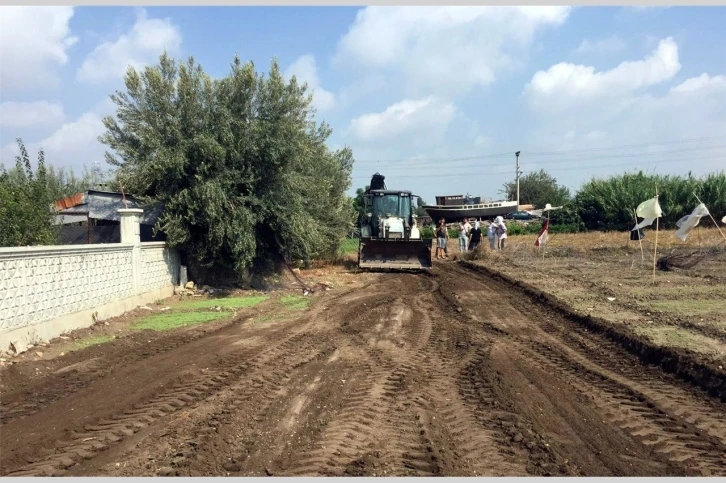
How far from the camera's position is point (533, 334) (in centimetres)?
1025

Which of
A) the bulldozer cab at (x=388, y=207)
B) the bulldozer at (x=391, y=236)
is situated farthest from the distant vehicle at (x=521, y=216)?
the bulldozer cab at (x=388, y=207)

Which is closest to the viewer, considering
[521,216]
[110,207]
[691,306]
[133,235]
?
[691,306]

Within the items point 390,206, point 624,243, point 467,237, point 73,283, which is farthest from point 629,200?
point 73,283

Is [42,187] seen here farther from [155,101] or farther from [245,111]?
[245,111]

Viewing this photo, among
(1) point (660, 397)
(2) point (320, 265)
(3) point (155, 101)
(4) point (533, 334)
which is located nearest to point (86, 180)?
(2) point (320, 265)

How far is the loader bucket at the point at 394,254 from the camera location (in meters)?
22.3

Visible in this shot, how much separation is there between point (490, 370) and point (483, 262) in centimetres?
1854

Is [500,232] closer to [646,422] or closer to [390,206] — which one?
[390,206]

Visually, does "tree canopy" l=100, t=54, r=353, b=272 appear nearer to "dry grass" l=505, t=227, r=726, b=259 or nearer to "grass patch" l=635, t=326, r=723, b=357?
"grass patch" l=635, t=326, r=723, b=357

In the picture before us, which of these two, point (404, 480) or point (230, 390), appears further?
point (230, 390)

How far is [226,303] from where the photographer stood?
15.2 metres

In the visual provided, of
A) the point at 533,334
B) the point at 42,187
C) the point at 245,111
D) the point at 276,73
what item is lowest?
the point at 533,334

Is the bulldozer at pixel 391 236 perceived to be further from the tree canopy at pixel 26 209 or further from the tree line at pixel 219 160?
the tree canopy at pixel 26 209

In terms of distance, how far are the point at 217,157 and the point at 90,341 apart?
24.0 feet
